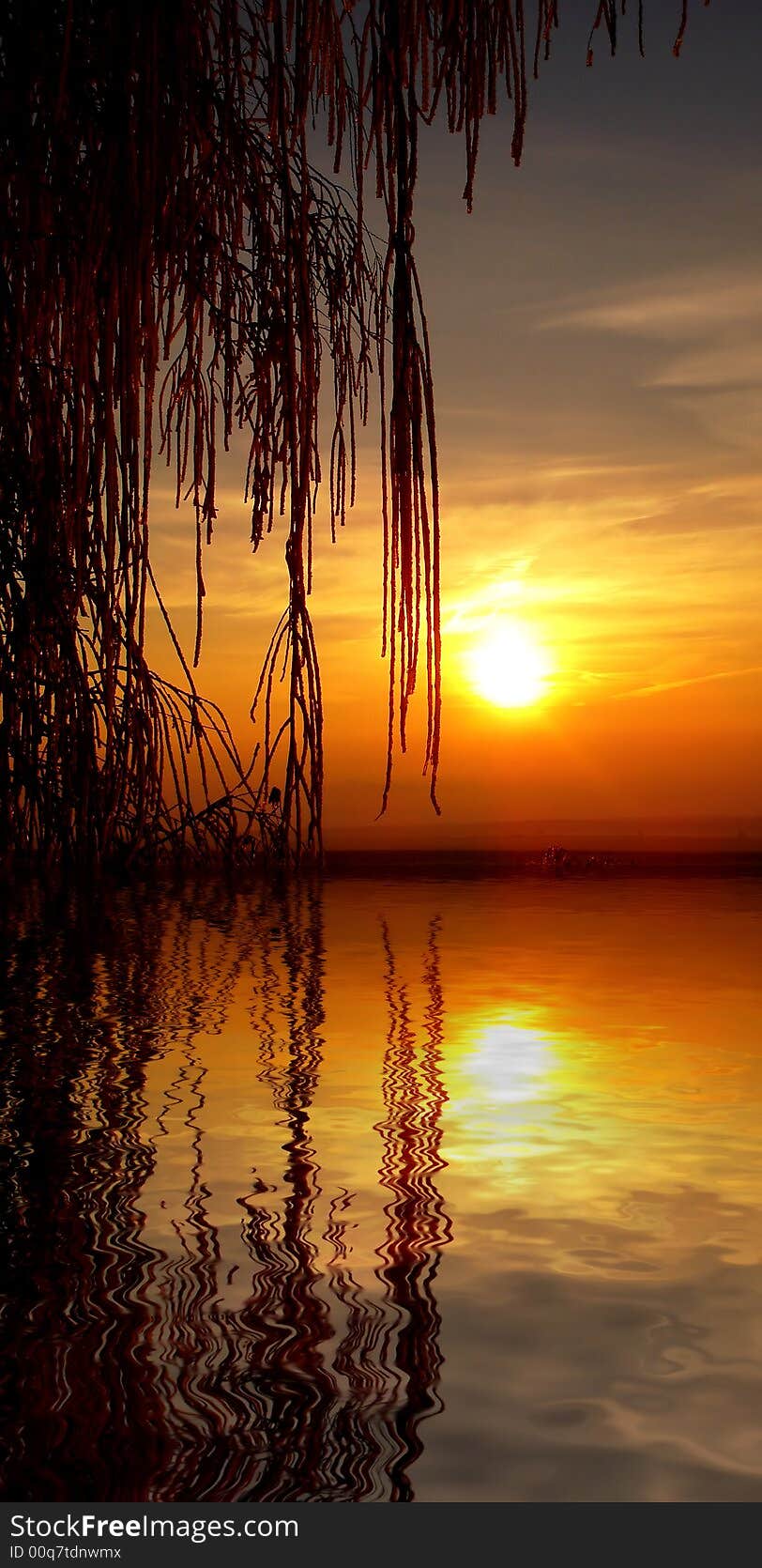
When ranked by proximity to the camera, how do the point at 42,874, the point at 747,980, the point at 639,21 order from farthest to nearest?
the point at 747,980 < the point at 42,874 < the point at 639,21

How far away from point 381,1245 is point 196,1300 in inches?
14.4

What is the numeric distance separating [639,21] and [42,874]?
6.87ft

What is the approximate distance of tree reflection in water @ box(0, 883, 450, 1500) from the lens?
1.75 metres

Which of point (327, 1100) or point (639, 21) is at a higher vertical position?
point (639, 21)

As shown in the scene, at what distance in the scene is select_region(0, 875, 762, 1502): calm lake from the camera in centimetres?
179

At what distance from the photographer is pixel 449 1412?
6.21 ft

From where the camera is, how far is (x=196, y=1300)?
229 centimetres

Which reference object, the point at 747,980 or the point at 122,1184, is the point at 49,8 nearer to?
the point at 122,1184

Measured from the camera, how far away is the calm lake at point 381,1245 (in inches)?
70.6

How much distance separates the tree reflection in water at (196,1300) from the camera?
5.75ft

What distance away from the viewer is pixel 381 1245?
2.55m

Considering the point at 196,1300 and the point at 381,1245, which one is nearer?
the point at 196,1300
